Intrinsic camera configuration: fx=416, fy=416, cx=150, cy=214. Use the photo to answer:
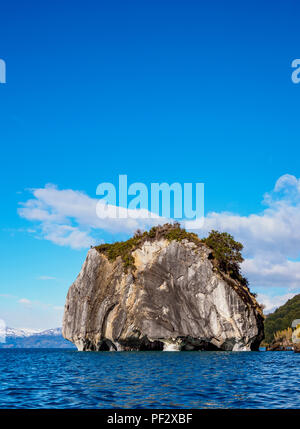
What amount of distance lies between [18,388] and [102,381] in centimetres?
525

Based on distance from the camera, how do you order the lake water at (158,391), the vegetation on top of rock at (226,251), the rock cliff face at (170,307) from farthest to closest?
the vegetation on top of rock at (226,251) < the rock cliff face at (170,307) < the lake water at (158,391)

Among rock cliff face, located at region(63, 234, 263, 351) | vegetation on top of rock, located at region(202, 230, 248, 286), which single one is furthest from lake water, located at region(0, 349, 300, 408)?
vegetation on top of rock, located at region(202, 230, 248, 286)

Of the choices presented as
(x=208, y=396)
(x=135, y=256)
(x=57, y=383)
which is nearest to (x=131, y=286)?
A: (x=135, y=256)

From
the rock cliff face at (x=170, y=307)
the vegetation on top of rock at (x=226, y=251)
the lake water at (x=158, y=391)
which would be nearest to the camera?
the lake water at (x=158, y=391)

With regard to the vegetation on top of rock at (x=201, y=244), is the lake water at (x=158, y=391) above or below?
below

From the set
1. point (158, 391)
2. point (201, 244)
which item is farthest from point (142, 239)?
point (158, 391)

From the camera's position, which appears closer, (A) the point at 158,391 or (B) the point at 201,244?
(A) the point at 158,391

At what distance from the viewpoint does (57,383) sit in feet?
89.8

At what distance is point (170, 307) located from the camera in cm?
7550

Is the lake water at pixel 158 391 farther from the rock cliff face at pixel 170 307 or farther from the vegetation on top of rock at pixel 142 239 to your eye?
the vegetation on top of rock at pixel 142 239

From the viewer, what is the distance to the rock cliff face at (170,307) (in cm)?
7312

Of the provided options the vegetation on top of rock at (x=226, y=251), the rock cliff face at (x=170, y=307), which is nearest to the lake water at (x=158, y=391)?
the rock cliff face at (x=170, y=307)

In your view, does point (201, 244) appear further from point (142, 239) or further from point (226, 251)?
point (142, 239)
